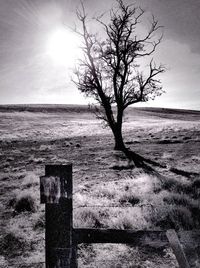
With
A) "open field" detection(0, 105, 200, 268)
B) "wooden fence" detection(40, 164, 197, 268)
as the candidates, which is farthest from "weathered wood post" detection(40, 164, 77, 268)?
"open field" detection(0, 105, 200, 268)

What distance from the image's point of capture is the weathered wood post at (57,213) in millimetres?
2092

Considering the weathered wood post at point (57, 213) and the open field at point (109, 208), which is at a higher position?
the weathered wood post at point (57, 213)

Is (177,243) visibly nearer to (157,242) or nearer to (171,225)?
(157,242)

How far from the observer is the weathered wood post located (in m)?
2.09

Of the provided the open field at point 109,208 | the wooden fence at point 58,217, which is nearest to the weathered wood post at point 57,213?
the wooden fence at point 58,217

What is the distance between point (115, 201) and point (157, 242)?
210 inches

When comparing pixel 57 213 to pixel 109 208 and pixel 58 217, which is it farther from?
pixel 109 208

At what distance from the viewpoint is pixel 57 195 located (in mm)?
2098

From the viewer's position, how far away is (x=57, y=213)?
83.3 inches

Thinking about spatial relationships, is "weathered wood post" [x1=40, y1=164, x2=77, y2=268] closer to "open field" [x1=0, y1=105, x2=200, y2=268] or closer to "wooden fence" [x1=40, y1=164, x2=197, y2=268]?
"wooden fence" [x1=40, y1=164, x2=197, y2=268]

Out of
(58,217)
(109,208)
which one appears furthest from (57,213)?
(109,208)

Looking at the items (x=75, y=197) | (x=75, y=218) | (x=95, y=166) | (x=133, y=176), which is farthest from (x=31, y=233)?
(x=95, y=166)

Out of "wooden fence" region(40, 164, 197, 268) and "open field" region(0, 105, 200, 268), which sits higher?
"wooden fence" region(40, 164, 197, 268)

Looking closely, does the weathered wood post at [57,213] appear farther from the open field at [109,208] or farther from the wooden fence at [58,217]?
the open field at [109,208]
